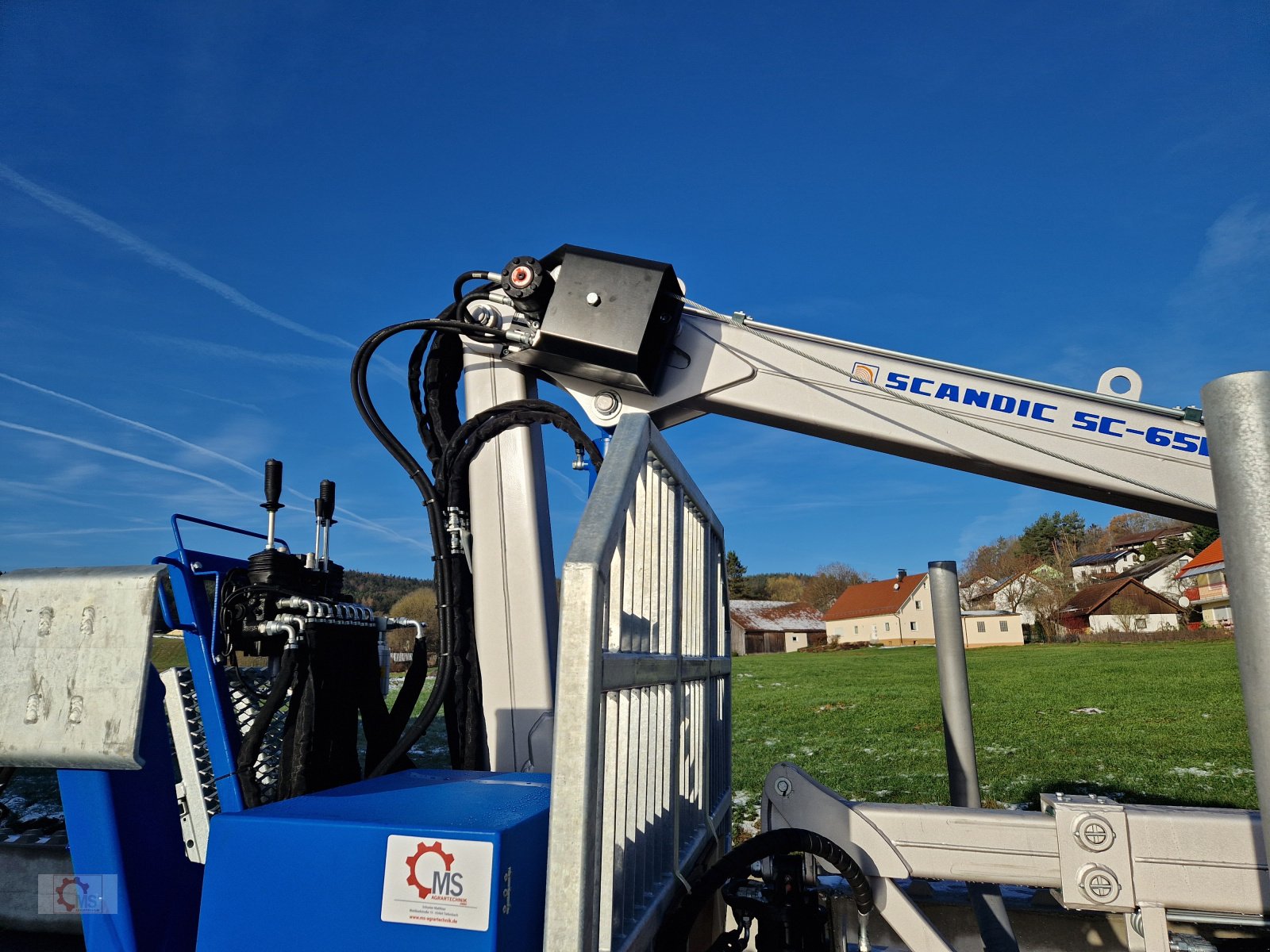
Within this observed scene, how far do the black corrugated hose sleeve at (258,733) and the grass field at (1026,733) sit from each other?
14.9 feet

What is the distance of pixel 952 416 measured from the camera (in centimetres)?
310

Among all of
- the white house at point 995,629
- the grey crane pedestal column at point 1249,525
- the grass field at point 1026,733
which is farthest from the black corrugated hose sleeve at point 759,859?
the white house at point 995,629

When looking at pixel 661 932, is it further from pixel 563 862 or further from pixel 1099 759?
pixel 1099 759

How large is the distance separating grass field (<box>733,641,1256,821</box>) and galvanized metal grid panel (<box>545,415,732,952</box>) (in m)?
4.02

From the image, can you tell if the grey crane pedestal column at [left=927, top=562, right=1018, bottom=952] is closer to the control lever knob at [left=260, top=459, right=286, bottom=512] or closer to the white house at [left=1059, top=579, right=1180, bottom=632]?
the control lever knob at [left=260, top=459, right=286, bottom=512]

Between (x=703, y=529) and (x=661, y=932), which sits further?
(x=703, y=529)

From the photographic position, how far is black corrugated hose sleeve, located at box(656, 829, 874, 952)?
210 cm

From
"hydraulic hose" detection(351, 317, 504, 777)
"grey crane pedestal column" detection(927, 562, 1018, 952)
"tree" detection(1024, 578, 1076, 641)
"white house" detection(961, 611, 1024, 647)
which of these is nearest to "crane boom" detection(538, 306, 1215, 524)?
"hydraulic hose" detection(351, 317, 504, 777)

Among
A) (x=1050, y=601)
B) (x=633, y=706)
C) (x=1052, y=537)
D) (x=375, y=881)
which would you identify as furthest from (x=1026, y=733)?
(x=1052, y=537)

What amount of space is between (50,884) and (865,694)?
17585mm

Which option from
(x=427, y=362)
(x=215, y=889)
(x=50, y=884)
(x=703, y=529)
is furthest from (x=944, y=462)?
(x=50, y=884)

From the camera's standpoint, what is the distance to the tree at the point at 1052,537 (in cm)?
7850

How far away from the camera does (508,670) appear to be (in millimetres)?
3287

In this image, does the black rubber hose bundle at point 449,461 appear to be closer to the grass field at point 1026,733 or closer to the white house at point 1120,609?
the grass field at point 1026,733
